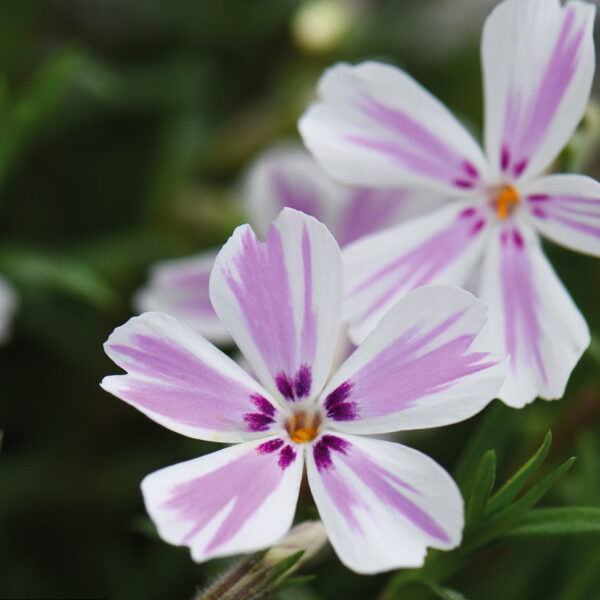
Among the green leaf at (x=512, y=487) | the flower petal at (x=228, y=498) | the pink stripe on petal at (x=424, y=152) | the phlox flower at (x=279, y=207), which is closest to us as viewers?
the flower petal at (x=228, y=498)

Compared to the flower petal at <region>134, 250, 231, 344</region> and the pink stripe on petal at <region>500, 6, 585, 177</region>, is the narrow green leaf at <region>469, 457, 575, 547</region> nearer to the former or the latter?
the pink stripe on petal at <region>500, 6, 585, 177</region>

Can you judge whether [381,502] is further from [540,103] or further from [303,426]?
[540,103]

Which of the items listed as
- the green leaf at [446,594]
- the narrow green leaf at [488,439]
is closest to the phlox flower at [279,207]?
the narrow green leaf at [488,439]

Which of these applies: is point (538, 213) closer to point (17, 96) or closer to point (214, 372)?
point (214, 372)

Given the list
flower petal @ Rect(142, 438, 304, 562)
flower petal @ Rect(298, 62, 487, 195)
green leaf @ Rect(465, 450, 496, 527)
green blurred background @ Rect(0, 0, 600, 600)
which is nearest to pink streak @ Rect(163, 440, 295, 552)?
flower petal @ Rect(142, 438, 304, 562)

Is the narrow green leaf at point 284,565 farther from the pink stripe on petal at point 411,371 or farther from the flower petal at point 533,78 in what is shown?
the flower petal at point 533,78

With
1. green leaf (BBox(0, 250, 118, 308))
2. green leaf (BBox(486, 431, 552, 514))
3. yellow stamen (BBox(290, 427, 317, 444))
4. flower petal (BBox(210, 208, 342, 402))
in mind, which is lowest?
green leaf (BBox(486, 431, 552, 514))

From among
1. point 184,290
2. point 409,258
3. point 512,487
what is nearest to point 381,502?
point 512,487
